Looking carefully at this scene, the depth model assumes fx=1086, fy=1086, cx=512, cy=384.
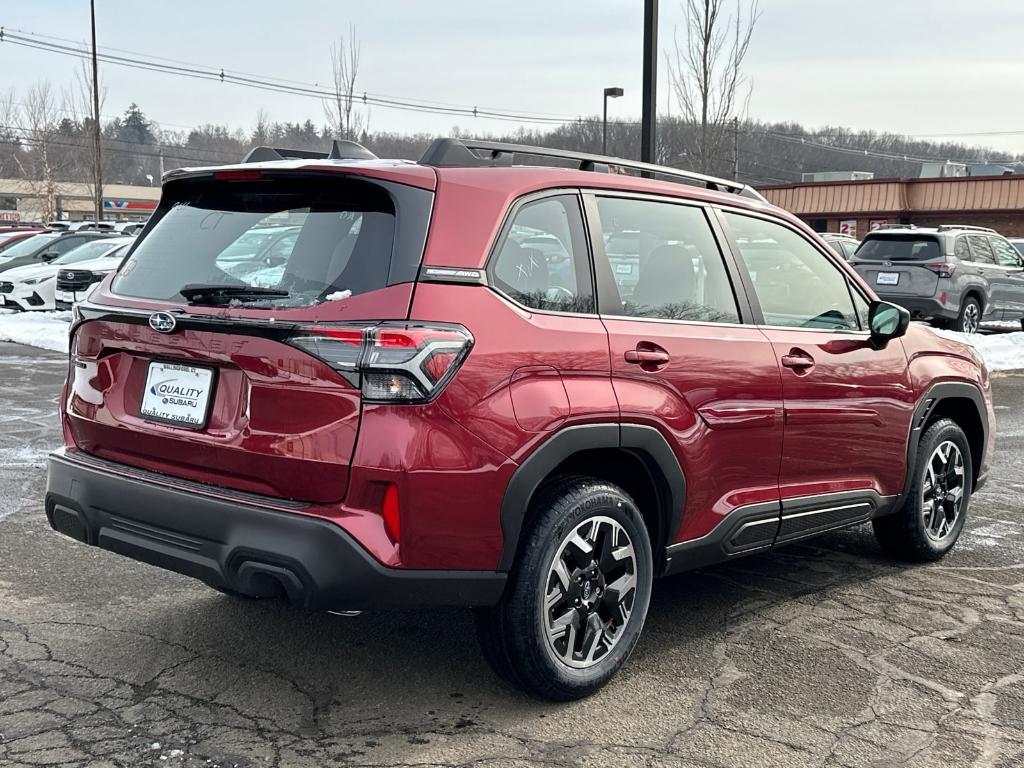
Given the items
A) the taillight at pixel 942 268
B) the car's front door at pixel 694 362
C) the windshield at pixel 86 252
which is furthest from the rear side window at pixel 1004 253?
the windshield at pixel 86 252

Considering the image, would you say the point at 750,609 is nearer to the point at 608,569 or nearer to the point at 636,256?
the point at 608,569

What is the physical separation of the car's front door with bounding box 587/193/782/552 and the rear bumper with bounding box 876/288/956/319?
1274 centimetres

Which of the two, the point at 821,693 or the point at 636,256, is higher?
the point at 636,256

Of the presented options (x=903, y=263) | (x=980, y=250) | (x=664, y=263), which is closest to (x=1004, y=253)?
(x=980, y=250)

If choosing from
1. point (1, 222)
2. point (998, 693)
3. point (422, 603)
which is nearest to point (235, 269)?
point (422, 603)

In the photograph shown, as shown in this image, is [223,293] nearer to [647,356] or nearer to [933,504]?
[647,356]

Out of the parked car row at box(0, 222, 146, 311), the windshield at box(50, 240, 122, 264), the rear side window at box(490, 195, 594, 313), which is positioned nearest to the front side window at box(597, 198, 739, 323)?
the rear side window at box(490, 195, 594, 313)

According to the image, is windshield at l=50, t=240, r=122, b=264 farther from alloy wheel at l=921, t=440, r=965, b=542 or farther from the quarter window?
alloy wheel at l=921, t=440, r=965, b=542

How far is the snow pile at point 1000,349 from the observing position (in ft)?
46.5

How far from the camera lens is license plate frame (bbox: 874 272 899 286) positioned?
1644 centimetres

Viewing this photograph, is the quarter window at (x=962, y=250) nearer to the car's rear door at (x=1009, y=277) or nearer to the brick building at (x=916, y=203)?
the car's rear door at (x=1009, y=277)

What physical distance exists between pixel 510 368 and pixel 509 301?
231 millimetres

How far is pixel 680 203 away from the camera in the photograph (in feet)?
13.9

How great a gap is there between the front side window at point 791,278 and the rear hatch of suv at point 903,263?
39.8 feet
